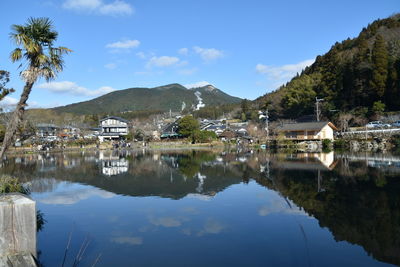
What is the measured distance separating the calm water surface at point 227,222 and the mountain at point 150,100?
11636 cm

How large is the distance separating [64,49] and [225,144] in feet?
116

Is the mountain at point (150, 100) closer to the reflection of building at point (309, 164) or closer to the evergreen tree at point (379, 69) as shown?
the evergreen tree at point (379, 69)

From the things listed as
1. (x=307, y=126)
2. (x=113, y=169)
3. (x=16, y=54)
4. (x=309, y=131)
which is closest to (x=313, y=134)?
(x=309, y=131)

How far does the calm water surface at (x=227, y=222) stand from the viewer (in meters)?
4.78

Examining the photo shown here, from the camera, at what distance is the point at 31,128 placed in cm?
3184

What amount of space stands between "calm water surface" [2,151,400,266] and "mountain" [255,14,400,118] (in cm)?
2725

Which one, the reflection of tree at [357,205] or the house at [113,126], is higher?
the house at [113,126]

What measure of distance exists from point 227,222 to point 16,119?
16.4 ft

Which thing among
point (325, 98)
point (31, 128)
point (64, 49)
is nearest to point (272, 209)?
point (64, 49)

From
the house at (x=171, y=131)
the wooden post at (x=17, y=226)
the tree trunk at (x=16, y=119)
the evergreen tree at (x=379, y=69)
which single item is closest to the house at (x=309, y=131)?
the evergreen tree at (x=379, y=69)

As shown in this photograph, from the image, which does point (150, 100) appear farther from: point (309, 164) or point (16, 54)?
point (16, 54)

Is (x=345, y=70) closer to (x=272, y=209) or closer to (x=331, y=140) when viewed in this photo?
(x=331, y=140)

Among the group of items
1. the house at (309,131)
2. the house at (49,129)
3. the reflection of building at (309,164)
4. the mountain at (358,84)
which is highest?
the mountain at (358,84)

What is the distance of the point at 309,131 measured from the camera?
34.9m
